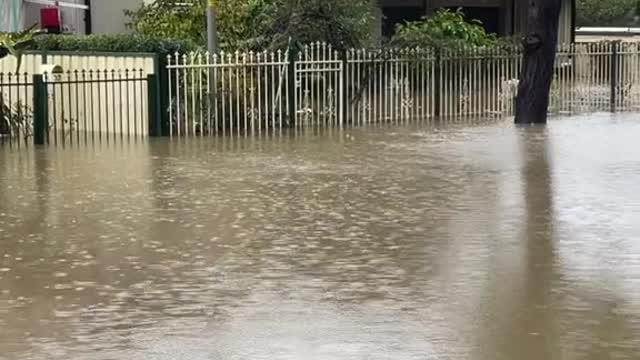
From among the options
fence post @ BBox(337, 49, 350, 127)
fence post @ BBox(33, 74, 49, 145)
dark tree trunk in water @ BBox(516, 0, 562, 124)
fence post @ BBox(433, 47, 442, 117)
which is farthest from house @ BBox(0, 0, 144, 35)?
dark tree trunk in water @ BBox(516, 0, 562, 124)

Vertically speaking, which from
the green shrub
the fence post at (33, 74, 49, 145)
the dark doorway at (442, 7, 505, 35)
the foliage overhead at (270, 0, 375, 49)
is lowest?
the fence post at (33, 74, 49, 145)

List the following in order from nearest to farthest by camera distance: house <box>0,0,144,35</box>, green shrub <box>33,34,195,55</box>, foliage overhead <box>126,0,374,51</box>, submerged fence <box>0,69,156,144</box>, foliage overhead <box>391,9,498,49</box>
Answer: submerged fence <box>0,69,156,144</box>, green shrub <box>33,34,195,55</box>, foliage overhead <box>126,0,374,51</box>, foliage overhead <box>391,9,498,49</box>, house <box>0,0,144,35</box>

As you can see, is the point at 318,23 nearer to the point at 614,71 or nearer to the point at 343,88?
the point at 343,88

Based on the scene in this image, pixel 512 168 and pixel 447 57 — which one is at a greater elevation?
pixel 447 57

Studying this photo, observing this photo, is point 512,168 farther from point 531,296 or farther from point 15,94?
point 15,94

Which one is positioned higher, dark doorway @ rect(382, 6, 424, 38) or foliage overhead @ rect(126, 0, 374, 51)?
dark doorway @ rect(382, 6, 424, 38)

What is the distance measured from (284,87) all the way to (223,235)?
11.4 meters

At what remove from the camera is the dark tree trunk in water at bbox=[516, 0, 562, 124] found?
76.1ft

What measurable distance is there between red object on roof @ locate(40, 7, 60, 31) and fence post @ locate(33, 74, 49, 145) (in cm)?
807

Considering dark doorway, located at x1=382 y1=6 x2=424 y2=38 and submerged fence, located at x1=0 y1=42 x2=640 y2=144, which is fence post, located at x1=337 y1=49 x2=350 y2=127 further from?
dark doorway, located at x1=382 y1=6 x2=424 y2=38

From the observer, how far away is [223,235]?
434 inches

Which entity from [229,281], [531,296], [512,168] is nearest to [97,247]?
[229,281]

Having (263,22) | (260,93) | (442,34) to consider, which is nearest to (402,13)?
(442,34)

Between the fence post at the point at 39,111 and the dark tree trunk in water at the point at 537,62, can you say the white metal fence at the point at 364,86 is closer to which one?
the dark tree trunk in water at the point at 537,62
